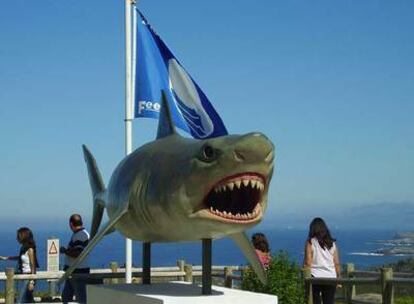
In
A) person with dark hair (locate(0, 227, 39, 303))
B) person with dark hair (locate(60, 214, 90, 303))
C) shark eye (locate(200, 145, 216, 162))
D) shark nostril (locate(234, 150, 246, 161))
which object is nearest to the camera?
shark nostril (locate(234, 150, 246, 161))

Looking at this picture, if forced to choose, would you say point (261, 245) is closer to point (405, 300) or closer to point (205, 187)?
point (405, 300)

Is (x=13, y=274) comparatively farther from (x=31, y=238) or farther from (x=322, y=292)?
(x=322, y=292)

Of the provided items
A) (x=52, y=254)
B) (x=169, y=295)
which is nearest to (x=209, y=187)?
(x=169, y=295)

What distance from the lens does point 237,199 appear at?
668 centimetres

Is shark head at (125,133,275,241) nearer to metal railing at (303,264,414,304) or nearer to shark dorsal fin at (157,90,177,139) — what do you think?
shark dorsal fin at (157,90,177,139)

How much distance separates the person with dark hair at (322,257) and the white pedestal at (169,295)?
13.7ft

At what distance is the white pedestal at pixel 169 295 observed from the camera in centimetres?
720

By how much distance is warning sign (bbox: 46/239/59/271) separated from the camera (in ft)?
51.2

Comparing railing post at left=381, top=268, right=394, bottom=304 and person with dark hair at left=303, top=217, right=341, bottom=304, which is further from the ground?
person with dark hair at left=303, top=217, right=341, bottom=304

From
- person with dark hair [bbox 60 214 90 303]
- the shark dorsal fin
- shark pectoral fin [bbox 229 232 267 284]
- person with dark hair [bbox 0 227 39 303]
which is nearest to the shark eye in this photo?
shark pectoral fin [bbox 229 232 267 284]

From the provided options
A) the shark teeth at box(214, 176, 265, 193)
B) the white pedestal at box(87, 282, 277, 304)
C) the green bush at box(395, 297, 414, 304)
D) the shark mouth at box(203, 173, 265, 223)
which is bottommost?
the green bush at box(395, 297, 414, 304)

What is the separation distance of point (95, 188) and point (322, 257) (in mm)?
4484

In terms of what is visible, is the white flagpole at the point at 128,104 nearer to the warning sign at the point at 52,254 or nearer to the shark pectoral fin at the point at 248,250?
the warning sign at the point at 52,254

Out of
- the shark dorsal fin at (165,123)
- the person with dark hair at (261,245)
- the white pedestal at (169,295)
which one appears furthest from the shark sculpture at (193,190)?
the person with dark hair at (261,245)
